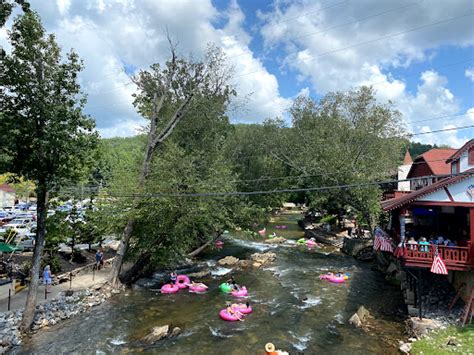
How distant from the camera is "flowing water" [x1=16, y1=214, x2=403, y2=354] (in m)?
18.1

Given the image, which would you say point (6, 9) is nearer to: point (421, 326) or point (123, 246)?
point (123, 246)

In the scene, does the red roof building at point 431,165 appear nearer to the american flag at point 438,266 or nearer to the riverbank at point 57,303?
the american flag at point 438,266

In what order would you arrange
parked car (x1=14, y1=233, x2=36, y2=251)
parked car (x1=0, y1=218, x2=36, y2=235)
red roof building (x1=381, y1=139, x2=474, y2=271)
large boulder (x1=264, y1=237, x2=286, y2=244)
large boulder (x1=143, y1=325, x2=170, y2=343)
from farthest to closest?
large boulder (x1=264, y1=237, x2=286, y2=244), parked car (x1=0, y1=218, x2=36, y2=235), parked car (x1=14, y1=233, x2=36, y2=251), red roof building (x1=381, y1=139, x2=474, y2=271), large boulder (x1=143, y1=325, x2=170, y2=343)

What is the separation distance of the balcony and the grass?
9.77 ft

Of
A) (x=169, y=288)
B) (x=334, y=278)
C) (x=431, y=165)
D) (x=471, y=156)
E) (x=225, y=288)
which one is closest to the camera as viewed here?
(x=471, y=156)

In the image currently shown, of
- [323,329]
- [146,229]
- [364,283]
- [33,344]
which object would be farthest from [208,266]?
[33,344]

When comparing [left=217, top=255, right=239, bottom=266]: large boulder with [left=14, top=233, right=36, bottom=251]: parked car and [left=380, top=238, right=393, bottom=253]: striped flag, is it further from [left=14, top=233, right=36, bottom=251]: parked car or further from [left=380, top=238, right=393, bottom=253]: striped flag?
[left=14, top=233, right=36, bottom=251]: parked car

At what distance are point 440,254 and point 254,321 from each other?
11039mm

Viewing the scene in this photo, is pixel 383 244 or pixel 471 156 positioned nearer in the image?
pixel 471 156

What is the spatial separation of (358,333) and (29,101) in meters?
20.9

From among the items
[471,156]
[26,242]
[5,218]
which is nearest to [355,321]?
[471,156]

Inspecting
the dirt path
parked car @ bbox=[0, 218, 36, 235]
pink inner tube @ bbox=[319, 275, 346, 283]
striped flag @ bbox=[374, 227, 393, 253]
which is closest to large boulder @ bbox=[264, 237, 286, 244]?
pink inner tube @ bbox=[319, 275, 346, 283]

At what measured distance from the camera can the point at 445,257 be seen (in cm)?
1916

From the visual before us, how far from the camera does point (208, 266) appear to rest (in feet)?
117
